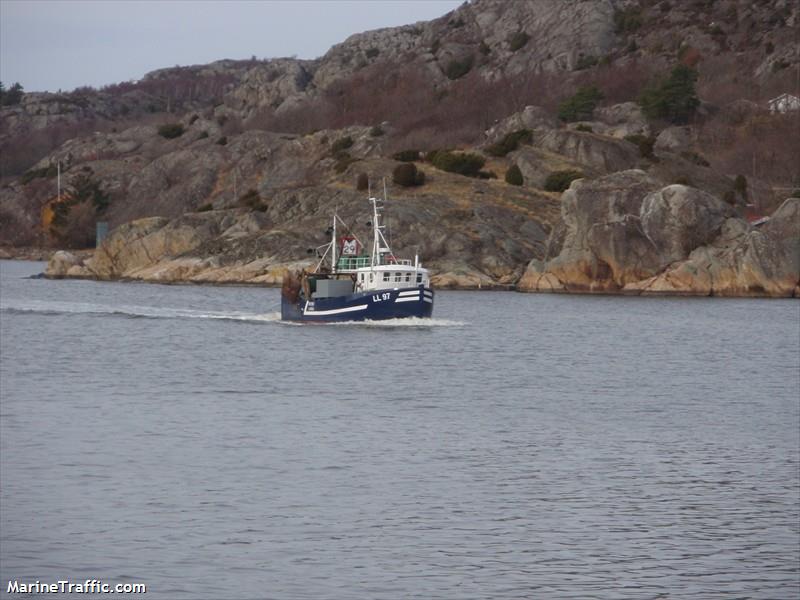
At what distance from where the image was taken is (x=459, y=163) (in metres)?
136

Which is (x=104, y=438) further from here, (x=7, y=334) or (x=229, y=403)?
(x=7, y=334)

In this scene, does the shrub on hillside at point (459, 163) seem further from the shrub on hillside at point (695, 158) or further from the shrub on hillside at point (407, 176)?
the shrub on hillside at point (695, 158)

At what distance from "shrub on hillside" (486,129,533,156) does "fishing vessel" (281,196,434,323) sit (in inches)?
2475

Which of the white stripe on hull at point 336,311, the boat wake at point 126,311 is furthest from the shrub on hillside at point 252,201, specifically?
the white stripe on hull at point 336,311

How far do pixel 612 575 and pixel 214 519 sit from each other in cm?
784

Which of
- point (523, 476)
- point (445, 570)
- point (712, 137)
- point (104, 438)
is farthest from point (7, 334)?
point (712, 137)

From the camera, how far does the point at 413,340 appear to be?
222 feet

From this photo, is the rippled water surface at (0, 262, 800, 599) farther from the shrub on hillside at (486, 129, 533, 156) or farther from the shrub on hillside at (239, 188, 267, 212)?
the shrub on hillside at (486, 129, 533, 156)

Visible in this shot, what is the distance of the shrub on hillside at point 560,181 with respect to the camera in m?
132

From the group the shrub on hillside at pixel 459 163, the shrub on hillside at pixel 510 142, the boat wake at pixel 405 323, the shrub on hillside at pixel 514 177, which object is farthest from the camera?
the shrub on hillside at pixel 510 142

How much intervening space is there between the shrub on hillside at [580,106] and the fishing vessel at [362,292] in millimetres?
85022

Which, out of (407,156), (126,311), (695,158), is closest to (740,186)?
(695,158)

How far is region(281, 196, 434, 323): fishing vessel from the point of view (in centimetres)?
7550

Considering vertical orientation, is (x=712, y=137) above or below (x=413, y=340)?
above
